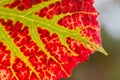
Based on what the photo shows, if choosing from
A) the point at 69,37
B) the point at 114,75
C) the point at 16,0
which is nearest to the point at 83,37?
the point at 69,37

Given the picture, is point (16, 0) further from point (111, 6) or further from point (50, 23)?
point (111, 6)

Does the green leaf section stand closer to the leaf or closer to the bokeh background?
the leaf

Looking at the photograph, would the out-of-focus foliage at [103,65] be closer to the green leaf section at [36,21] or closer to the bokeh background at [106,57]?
the bokeh background at [106,57]

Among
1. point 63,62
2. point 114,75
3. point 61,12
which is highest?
point 61,12

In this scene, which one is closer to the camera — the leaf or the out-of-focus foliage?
the leaf

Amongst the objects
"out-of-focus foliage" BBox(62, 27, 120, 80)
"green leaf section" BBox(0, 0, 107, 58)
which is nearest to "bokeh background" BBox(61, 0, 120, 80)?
"out-of-focus foliage" BBox(62, 27, 120, 80)

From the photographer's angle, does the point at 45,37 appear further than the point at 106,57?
No

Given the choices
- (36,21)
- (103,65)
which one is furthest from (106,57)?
(36,21)

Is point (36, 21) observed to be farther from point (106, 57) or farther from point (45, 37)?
point (106, 57)
